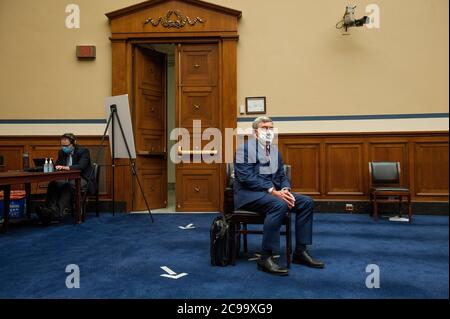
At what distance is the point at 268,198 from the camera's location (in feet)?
9.29

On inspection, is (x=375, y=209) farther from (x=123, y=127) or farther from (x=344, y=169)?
(x=123, y=127)

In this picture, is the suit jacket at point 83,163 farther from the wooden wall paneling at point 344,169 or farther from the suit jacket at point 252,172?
the wooden wall paneling at point 344,169

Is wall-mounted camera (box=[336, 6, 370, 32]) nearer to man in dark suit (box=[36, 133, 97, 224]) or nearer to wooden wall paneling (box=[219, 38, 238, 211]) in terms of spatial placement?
wooden wall paneling (box=[219, 38, 238, 211])

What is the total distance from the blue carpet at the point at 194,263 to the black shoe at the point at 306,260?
79 mm

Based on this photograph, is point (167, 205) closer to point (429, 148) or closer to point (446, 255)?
point (429, 148)

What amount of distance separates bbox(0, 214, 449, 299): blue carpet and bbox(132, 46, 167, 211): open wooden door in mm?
1246

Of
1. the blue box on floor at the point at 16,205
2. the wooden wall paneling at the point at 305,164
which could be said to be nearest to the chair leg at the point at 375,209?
the wooden wall paneling at the point at 305,164

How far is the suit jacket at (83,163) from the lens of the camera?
4.84m

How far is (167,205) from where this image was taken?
6.20 metres

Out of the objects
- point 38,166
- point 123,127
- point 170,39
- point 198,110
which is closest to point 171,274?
point 123,127

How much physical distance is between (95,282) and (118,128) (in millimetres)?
2815

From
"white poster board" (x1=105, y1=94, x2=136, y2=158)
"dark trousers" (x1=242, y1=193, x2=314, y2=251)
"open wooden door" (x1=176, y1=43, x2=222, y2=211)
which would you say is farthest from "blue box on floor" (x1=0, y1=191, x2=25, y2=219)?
"dark trousers" (x1=242, y1=193, x2=314, y2=251)

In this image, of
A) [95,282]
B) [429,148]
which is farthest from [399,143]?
[95,282]

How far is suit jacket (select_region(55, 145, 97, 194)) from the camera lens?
15.9 feet
